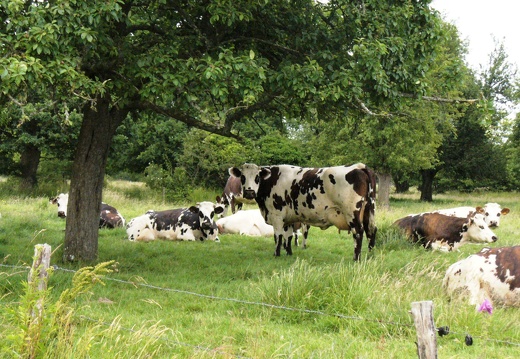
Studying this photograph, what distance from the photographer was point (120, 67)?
375 inches

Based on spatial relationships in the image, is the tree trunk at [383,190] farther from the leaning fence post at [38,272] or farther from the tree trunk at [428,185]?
the leaning fence post at [38,272]

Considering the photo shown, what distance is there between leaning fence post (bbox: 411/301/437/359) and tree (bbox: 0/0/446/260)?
5.05 m

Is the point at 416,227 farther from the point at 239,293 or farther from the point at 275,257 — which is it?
the point at 239,293

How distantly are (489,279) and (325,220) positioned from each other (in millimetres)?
4685

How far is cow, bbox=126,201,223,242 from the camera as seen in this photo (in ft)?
48.9

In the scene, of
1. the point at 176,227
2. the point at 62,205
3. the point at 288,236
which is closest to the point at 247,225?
the point at 176,227

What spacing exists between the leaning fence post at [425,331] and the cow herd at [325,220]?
4.25m

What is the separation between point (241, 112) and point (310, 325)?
538cm

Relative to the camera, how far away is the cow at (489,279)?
7590 mm

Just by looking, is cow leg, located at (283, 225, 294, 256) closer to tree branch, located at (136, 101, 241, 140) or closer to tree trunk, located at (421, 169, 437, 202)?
tree branch, located at (136, 101, 241, 140)

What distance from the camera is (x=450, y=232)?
1366 cm

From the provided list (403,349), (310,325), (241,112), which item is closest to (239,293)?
(310,325)

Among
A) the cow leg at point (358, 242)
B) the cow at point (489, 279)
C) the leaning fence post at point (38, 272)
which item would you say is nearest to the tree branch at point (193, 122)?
the cow leg at point (358, 242)

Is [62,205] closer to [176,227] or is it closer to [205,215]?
[176,227]
